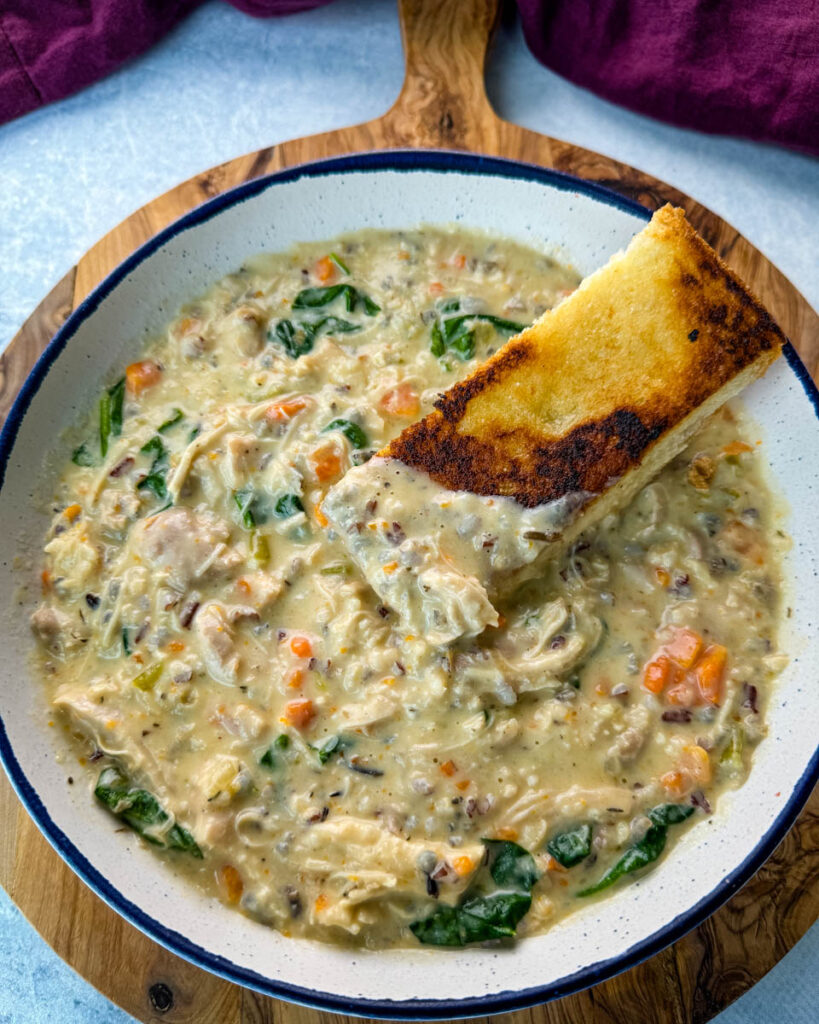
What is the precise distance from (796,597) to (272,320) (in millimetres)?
3158

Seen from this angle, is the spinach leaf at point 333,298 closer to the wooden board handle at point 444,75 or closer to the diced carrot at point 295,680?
the wooden board handle at point 444,75

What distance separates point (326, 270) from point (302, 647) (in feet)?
7.33

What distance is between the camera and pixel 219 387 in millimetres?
5234

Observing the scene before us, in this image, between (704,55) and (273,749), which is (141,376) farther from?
(704,55)

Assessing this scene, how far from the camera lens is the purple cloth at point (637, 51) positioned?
5957mm

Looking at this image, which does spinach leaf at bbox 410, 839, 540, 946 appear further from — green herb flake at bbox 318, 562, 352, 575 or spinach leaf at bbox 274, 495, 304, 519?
spinach leaf at bbox 274, 495, 304, 519

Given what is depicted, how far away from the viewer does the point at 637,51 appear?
20.1 ft

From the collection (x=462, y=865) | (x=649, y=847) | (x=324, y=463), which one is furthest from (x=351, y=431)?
(x=649, y=847)

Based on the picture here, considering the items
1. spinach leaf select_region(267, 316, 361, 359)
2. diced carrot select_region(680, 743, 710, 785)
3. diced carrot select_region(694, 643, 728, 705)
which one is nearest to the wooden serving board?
diced carrot select_region(680, 743, 710, 785)

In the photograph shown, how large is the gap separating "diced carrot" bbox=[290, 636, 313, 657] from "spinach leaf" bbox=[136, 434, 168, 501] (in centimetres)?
106

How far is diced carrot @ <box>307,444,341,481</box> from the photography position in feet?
16.1

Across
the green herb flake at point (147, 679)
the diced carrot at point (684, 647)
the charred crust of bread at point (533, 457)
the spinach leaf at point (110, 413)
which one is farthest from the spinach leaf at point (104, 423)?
the diced carrot at point (684, 647)

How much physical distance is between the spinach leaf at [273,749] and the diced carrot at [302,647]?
375 mm

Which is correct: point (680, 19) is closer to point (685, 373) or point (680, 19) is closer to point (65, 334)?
point (685, 373)
